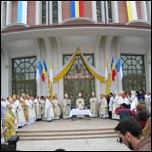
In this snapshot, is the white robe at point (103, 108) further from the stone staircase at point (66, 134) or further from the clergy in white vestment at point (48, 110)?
the stone staircase at point (66, 134)

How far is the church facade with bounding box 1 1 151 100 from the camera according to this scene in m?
16.4

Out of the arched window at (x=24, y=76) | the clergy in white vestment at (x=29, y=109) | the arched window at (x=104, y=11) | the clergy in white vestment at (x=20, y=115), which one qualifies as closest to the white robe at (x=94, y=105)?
the clergy in white vestment at (x=29, y=109)

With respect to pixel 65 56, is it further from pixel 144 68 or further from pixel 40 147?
pixel 40 147

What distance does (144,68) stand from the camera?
18016 millimetres

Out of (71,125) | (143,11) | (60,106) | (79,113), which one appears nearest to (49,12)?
(143,11)

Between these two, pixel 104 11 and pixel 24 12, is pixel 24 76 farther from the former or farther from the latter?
pixel 104 11

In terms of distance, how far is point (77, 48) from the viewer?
16.9 m

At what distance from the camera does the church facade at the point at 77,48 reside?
16422 millimetres

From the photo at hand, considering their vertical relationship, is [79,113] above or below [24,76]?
below

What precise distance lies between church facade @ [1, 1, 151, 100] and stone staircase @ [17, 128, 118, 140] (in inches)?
251

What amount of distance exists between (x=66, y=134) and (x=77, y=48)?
26.7 feet

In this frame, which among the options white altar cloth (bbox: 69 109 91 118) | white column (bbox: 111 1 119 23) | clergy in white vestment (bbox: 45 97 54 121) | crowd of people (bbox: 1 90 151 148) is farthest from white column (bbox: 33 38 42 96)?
white column (bbox: 111 1 119 23)

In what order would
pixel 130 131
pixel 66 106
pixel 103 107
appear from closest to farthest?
1. pixel 130 131
2. pixel 103 107
3. pixel 66 106

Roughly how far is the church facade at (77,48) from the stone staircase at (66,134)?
637 cm
